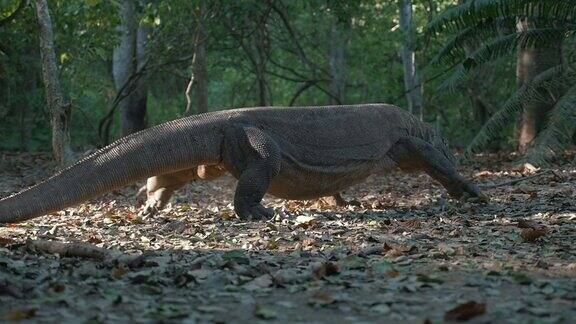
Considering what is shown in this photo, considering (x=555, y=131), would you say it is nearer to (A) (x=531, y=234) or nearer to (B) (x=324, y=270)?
(A) (x=531, y=234)

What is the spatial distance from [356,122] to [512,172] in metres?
4.16

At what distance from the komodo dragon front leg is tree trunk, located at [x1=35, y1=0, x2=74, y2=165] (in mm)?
1752

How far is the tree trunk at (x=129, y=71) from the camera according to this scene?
14.5 meters

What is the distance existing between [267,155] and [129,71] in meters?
8.59

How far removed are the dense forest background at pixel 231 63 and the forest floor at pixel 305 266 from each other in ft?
9.93

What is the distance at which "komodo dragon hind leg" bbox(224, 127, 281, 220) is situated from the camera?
6.66 meters

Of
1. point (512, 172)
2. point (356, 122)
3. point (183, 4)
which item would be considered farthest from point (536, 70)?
point (356, 122)

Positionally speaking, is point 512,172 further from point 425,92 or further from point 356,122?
point 425,92

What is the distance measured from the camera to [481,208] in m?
7.29

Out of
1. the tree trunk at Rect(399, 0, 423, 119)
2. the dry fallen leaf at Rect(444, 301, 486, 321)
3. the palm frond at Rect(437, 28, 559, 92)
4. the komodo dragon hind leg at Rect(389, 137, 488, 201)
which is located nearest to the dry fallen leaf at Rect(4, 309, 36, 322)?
the dry fallen leaf at Rect(444, 301, 486, 321)

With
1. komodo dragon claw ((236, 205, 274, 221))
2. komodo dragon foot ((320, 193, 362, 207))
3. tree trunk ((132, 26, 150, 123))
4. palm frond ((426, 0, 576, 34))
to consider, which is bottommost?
komodo dragon foot ((320, 193, 362, 207))

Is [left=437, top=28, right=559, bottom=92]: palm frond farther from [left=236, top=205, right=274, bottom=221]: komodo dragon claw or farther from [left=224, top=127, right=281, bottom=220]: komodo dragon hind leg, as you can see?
[left=236, top=205, right=274, bottom=221]: komodo dragon claw

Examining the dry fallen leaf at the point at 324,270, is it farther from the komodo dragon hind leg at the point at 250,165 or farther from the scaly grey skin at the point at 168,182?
the scaly grey skin at the point at 168,182

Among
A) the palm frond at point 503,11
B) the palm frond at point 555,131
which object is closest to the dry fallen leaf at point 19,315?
the palm frond at point 555,131
